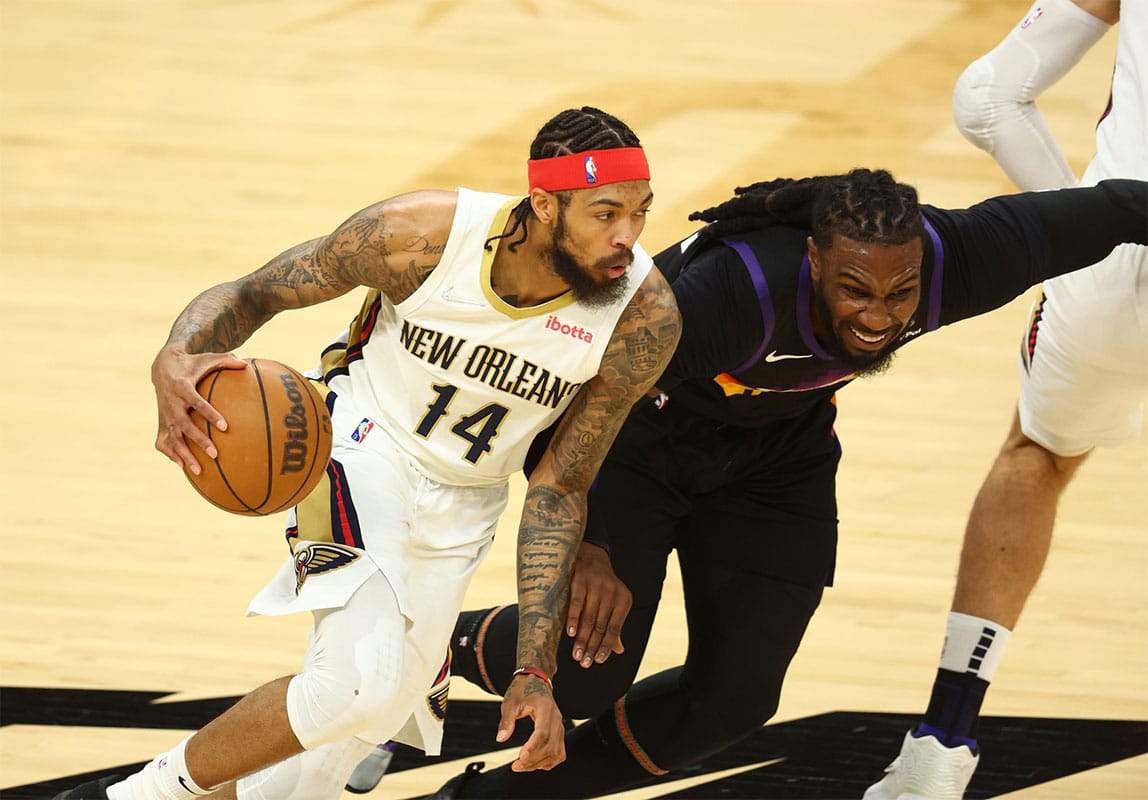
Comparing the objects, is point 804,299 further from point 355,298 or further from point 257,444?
point 355,298

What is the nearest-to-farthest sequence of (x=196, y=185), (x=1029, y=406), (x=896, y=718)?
(x=1029, y=406)
(x=896, y=718)
(x=196, y=185)

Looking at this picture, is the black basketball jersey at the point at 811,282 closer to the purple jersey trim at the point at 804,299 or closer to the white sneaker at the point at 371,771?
the purple jersey trim at the point at 804,299

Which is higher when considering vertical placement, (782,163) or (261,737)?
(782,163)

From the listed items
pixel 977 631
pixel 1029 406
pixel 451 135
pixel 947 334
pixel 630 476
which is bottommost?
pixel 977 631

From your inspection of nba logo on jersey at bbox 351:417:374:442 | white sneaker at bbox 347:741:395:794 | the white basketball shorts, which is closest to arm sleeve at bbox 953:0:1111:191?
the white basketball shorts

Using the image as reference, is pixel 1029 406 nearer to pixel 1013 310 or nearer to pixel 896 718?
pixel 896 718

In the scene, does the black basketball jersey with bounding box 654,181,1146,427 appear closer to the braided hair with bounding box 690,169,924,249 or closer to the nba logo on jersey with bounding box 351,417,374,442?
the braided hair with bounding box 690,169,924,249

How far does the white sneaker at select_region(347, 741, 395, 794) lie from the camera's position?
3.75 meters

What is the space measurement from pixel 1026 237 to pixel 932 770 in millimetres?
1237

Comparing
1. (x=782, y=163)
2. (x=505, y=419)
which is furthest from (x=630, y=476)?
(x=782, y=163)

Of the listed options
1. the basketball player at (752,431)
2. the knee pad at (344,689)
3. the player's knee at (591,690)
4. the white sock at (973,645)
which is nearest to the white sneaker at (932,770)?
the white sock at (973,645)

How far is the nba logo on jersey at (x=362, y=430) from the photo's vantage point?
3.24 meters

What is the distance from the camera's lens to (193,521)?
5023mm

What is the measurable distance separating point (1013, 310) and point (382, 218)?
4239mm
